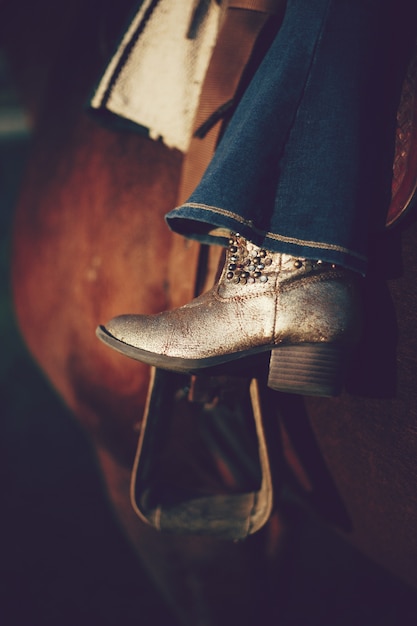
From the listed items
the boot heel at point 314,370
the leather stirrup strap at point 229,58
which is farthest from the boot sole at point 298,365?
the leather stirrup strap at point 229,58

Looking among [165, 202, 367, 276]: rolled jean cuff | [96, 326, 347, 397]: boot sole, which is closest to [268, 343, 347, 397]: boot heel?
[96, 326, 347, 397]: boot sole

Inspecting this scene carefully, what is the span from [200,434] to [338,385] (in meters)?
0.45

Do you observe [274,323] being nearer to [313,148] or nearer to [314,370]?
[314,370]

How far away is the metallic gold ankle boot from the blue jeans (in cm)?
3

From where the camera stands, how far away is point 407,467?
25.4 inches

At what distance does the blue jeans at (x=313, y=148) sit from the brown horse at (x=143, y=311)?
0.11 m

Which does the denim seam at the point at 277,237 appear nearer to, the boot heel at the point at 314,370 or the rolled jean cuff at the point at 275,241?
the rolled jean cuff at the point at 275,241

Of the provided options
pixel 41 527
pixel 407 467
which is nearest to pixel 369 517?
pixel 407 467

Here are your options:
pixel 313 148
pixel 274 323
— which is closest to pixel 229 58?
pixel 313 148

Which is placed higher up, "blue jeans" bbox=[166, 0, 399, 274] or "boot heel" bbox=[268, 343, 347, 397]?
"blue jeans" bbox=[166, 0, 399, 274]

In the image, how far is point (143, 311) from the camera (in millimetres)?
855

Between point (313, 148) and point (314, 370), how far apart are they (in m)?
0.28

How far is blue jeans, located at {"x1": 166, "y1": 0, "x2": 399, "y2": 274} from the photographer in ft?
1.77

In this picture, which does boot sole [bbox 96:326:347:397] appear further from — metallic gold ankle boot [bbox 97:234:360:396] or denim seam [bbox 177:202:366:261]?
denim seam [bbox 177:202:366:261]
